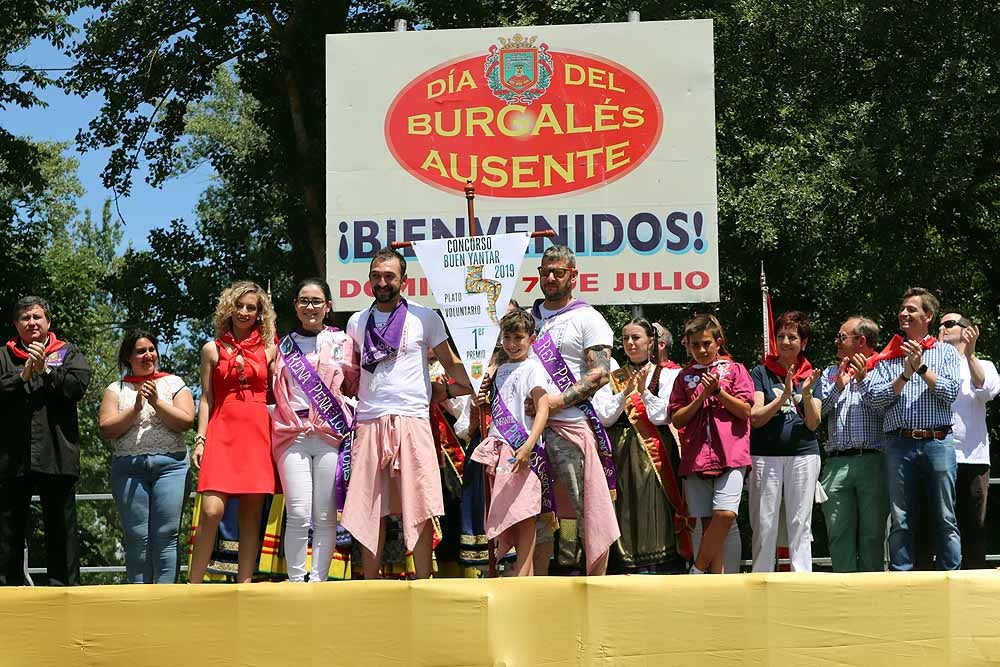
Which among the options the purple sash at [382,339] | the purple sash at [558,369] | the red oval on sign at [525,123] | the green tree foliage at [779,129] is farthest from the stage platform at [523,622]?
the green tree foliage at [779,129]

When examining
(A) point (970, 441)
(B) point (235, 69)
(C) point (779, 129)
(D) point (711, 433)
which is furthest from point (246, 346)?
(B) point (235, 69)

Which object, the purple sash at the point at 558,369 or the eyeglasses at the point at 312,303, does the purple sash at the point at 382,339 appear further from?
the purple sash at the point at 558,369

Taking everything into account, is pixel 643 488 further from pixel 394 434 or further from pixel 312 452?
pixel 312 452

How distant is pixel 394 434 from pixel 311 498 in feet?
1.87

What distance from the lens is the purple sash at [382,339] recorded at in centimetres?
640

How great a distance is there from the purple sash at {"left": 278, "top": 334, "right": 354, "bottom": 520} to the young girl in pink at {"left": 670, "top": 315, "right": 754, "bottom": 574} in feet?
5.53

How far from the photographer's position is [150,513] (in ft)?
23.7

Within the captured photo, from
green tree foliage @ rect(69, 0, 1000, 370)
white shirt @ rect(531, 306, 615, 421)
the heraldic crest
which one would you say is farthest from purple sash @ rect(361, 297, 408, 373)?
green tree foliage @ rect(69, 0, 1000, 370)

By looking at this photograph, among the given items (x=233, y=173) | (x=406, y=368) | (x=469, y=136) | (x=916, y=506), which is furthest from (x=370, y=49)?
(x=233, y=173)

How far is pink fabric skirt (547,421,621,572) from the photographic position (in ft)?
21.3

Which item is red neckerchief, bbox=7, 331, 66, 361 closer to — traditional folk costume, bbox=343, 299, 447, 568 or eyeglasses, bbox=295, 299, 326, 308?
eyeglasses, bbox=295, 299, 326, 308

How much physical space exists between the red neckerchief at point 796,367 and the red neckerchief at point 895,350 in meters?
0.33

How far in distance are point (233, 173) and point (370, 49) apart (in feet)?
36.1

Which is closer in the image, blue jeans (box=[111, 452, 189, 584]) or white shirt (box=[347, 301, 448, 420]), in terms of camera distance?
white shirt (box=[347, 301, 448, 420])
